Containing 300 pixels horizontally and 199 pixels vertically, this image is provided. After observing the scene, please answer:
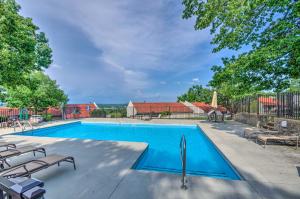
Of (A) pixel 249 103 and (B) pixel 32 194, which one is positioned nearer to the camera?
(B) pixel 32 194

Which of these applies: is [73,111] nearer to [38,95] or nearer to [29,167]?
[38,95]

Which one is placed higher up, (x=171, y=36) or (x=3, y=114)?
(x=171, y=36)

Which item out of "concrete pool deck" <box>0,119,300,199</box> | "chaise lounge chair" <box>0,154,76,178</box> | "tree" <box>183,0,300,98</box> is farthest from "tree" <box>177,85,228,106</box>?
"chaise lounge chair" <box>0,154,76,178</box>

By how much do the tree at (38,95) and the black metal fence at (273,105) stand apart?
44.7 ft

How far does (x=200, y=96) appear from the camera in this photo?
2469cm

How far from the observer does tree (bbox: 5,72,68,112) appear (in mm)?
11477

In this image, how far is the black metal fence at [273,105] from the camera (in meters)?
7.59

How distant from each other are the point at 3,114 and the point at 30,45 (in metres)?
7.99

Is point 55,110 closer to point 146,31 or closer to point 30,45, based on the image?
point 30,45

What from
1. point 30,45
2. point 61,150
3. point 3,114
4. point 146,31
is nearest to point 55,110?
point 3,114

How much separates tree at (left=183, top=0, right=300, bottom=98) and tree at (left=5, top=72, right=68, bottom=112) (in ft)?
33.7

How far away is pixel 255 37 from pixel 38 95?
1469 centimetres

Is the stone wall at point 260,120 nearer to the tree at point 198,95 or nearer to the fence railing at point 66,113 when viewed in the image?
the fence railing at point 66,113

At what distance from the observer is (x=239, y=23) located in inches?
290
